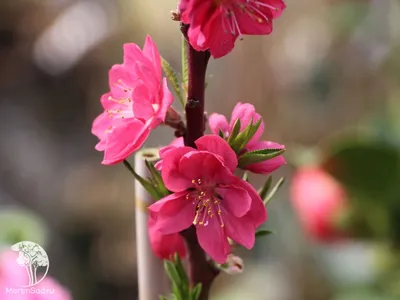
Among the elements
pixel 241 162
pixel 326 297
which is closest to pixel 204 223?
pixel 241 162

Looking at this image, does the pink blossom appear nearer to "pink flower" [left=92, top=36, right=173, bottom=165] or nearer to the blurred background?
"pink flower" [left=92, top=36, right=173, bottom=165]

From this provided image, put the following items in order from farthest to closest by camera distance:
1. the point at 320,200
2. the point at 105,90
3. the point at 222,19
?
the point at 105,90 < the point at 320,200 < the point at 222,19

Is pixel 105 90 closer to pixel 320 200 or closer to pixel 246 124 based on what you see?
pixel 320 200

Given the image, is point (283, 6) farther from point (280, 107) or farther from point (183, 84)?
point (280, 107)

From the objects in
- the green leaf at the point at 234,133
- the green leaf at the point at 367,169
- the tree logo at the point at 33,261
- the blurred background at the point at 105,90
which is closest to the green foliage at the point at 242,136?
the green leaf at the point at 234,133

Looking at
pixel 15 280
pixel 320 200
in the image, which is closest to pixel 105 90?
pixel 320 200

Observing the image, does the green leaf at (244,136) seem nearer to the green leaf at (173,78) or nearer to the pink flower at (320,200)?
the green leaf at (173,78)

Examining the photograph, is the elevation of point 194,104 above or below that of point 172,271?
above
